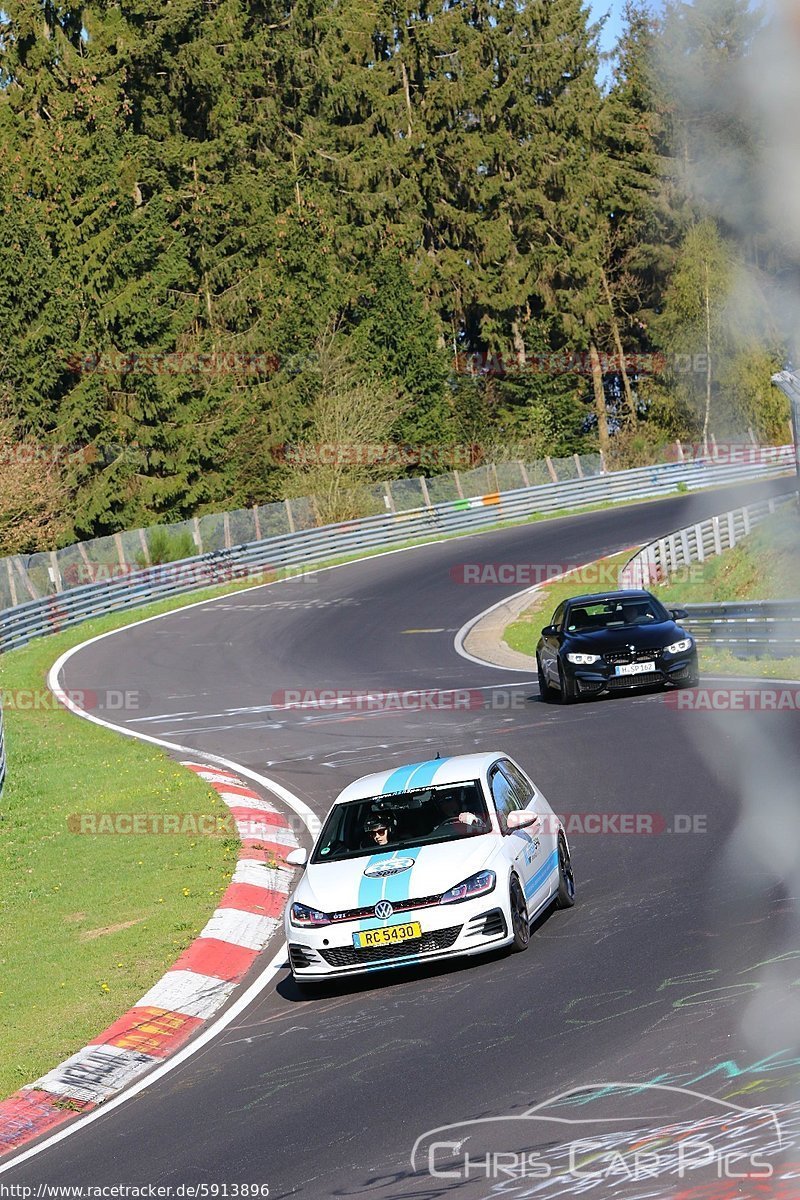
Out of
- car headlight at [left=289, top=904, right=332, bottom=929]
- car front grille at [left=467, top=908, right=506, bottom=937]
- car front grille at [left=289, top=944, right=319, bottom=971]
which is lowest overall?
car front grille at [left=289, top=944, right=319, bottom=971]

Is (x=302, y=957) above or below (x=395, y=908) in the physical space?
below

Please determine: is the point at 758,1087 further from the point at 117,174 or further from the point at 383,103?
the point at 383,103

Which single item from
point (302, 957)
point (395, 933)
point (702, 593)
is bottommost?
point (702, 593)

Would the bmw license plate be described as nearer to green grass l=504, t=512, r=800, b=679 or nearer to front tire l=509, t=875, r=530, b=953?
green grass l=504, t=512, r=800, b=679

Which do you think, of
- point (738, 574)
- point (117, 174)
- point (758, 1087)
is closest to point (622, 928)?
point (758, 1087)

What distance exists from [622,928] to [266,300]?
5947cm

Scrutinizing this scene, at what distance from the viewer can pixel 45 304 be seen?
184 ft

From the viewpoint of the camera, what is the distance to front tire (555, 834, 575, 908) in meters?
11.4

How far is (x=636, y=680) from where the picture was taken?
875 inches

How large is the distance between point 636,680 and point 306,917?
41.8 feet

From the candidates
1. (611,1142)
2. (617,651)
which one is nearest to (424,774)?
(611,1142)

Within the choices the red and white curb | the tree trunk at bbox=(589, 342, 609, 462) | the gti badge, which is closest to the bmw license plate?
the red and white curb

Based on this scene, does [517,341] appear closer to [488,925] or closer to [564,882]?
[564,882]

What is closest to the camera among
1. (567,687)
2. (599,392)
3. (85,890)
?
(85,890)
